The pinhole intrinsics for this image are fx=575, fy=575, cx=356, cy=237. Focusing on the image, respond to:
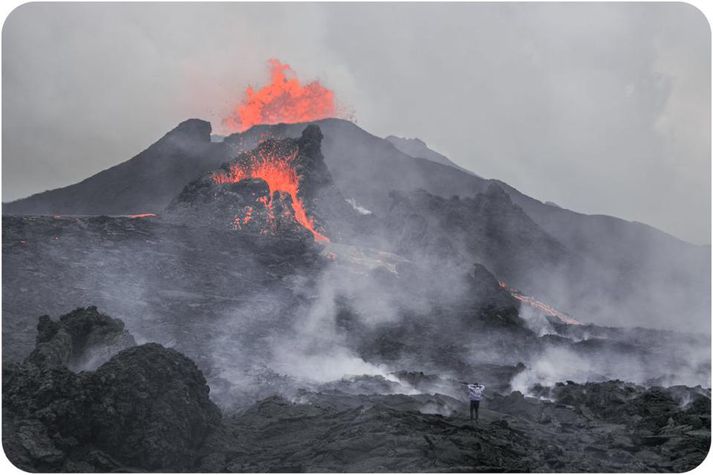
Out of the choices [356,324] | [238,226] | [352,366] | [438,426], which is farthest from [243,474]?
[238,226]

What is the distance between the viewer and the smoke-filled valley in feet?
63.0

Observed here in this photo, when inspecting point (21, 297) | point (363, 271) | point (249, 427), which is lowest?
point (249, 427)

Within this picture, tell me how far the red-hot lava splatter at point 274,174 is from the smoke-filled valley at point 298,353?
33cm

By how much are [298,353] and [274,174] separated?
194 feet

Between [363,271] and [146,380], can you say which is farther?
[363,271]

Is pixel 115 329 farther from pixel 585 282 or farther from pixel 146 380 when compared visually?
pixel 585 282

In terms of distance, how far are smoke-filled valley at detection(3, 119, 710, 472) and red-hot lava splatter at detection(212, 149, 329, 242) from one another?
1.07 feet

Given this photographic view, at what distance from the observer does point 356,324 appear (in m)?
47.8

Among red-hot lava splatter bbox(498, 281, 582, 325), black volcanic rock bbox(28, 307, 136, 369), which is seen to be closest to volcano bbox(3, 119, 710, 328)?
red-hot lava splatter bbox(498, 281, 582, 325)

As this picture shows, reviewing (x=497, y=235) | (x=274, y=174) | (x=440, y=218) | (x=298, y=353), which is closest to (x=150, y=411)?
(x=298, y=353)

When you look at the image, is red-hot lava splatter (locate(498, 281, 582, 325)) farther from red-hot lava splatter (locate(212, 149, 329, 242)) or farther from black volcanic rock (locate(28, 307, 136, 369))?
black volcanic rock (locate(28, 307, 136, 369))

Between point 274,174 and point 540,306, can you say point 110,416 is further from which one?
point 274,174

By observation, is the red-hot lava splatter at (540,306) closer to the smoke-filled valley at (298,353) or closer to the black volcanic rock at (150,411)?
the smoke-filled valley at (298,353)

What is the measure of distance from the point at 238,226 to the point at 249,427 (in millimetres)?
57037
